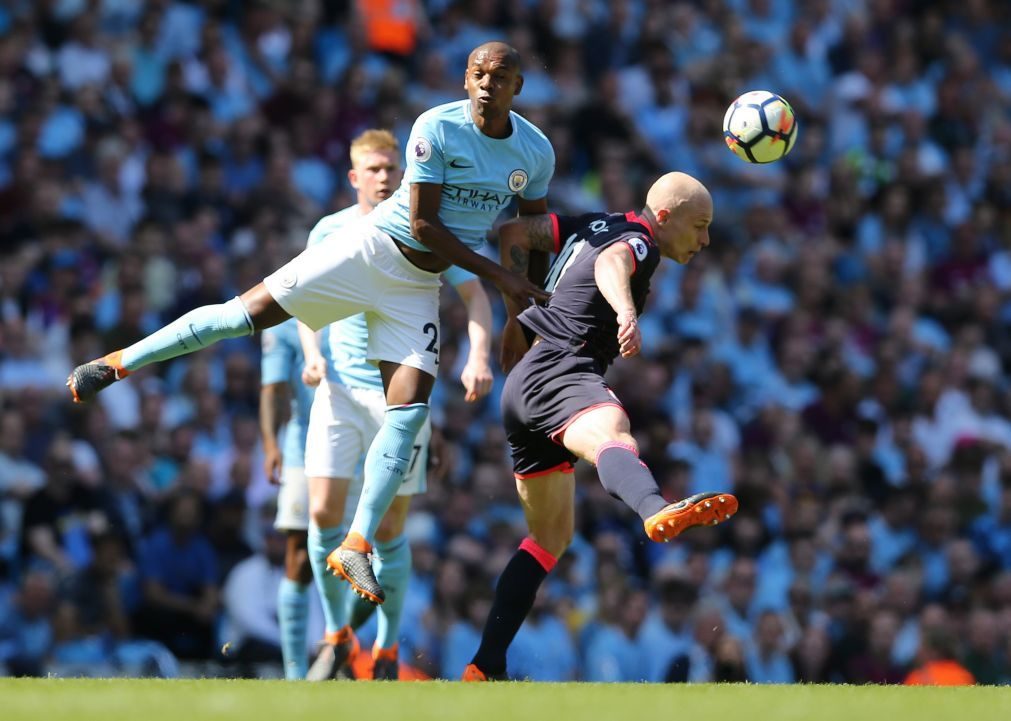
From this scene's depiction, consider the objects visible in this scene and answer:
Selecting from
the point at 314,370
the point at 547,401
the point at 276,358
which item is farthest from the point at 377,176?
the point at 547,401

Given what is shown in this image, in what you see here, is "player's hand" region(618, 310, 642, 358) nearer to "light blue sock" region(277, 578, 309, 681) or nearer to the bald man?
the bald man

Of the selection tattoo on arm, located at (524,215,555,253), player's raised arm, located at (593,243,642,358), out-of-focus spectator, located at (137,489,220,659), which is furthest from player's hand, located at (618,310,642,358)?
out-of-focus spectator, located at (137,489,220,659)

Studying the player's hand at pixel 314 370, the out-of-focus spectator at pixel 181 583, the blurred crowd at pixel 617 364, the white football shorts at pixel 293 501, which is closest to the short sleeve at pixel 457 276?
the player's hand at pixel 314 370

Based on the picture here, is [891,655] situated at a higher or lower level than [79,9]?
lower

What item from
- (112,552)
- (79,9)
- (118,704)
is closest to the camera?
(118,704)

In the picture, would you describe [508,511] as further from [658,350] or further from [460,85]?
[460,85]

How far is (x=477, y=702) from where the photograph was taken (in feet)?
18.2

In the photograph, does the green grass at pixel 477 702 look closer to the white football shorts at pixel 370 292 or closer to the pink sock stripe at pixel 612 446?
the pink sock stripe at pixel 612 446

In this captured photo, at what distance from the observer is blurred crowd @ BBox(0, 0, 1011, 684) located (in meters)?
11.1

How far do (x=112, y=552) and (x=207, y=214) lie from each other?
3.15m

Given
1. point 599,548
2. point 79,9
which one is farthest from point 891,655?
point 79,9

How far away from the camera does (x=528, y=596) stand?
23.9 ft

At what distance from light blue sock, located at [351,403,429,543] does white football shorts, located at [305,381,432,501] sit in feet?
3.49

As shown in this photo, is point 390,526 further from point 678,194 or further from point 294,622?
point 678,194
